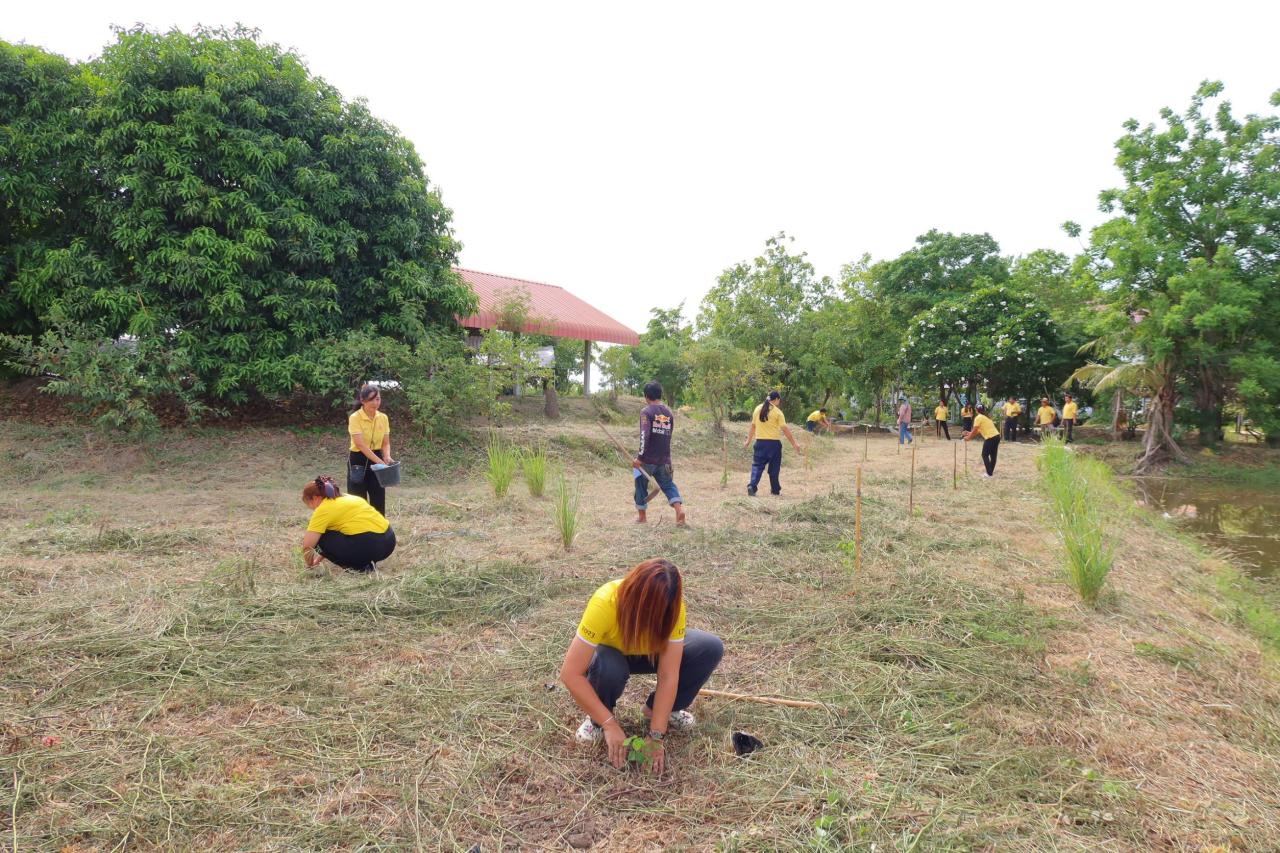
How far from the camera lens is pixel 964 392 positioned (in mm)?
24469

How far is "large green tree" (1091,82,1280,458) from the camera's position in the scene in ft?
43.9

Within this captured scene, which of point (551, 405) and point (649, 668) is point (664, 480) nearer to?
point (649, 668)

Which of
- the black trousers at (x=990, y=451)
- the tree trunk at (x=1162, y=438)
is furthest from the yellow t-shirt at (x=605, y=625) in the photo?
the tree trunk at (x=1162, y=438)

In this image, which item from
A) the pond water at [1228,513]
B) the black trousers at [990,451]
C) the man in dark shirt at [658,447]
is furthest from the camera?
the black trousers at [990,451]

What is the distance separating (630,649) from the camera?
8.24ft

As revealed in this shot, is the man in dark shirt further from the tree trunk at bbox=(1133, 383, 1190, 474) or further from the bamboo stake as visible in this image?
the tree trunk at bbox=(1133, 383, 1190, 474)

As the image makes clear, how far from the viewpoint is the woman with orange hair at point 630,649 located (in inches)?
A: 93.9

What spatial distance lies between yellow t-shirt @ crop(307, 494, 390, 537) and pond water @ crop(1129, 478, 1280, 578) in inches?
317

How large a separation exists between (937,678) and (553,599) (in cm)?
223

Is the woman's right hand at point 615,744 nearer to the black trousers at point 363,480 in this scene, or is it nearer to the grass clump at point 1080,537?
the grass clump at point 1080,537

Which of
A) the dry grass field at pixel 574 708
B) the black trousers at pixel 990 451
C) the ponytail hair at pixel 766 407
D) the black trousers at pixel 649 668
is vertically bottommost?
the dry grass field at pixel 574 708

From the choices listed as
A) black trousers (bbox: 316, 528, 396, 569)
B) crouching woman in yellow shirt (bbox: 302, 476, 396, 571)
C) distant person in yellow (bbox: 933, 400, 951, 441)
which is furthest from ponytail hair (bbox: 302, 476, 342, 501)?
distant person in yellow (bbox: 933, 400, 951, 441)

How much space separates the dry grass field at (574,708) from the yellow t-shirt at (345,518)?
1.12 feet

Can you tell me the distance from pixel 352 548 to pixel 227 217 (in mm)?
7412
